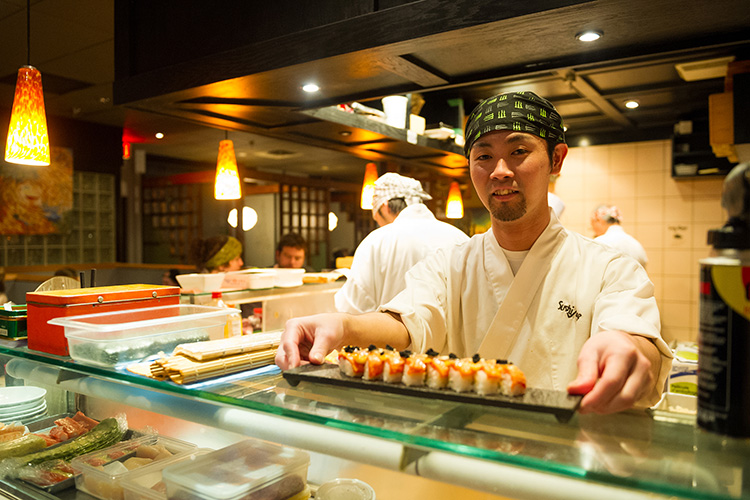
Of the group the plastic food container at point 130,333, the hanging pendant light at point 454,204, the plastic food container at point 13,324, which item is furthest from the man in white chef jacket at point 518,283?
the hanging pendant light at point 454,204

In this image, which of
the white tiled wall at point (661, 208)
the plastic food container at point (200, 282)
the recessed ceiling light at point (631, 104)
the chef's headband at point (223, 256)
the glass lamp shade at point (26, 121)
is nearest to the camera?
the glass lamp shade at point (26, 121)

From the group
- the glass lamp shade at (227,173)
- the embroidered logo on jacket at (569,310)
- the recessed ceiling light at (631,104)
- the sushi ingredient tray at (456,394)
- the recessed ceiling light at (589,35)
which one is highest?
the recessed ceiling light at (631,104)

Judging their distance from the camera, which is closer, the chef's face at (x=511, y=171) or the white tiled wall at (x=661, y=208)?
the chef's face at (x=511, y=171)

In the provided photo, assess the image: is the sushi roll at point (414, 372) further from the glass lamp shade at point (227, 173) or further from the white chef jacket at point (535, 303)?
the glass lamp shade at point (227, 173)

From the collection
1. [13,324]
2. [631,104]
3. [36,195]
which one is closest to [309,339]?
[13,324]

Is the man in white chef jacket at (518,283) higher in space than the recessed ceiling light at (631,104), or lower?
lower

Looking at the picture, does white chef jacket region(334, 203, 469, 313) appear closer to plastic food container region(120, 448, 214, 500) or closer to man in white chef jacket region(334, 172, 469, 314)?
man in white chef jacket region(334, 172, 469, 314)

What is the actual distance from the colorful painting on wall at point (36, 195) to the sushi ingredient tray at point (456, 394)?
26.8ft

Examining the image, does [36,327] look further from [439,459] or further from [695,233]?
[695,233]

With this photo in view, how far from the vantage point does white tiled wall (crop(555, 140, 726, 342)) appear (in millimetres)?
6773

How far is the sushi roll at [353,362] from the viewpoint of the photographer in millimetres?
1014

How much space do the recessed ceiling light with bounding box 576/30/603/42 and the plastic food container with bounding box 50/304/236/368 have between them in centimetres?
153

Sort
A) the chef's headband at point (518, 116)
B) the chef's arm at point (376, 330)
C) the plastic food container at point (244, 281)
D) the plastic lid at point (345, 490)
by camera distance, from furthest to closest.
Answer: the plastic food container at point (244, 281) → the chef's headband at point (518, 116) → the chef's arm at point (376, 330) → the plastic lid at point (345, 490)

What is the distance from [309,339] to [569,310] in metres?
0.81
